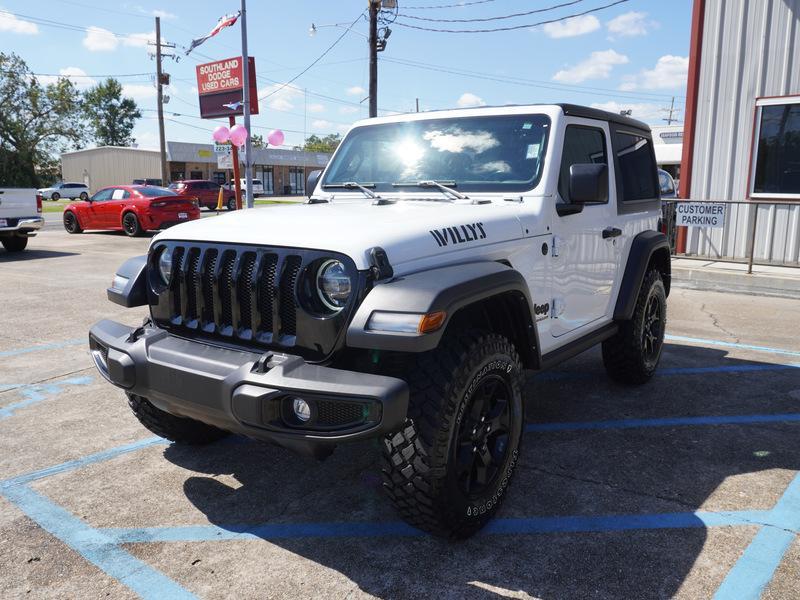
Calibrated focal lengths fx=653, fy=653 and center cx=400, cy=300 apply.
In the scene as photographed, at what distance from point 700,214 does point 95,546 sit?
11364mm

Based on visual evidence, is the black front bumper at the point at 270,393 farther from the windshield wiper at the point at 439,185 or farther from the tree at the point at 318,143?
the tree at the point at 318,143

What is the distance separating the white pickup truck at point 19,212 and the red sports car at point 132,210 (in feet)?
14.1

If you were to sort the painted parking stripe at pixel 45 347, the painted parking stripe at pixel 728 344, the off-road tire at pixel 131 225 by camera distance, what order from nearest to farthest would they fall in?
the painted parking stripe at pixel 45 347 < the painted parking stripe at pixel 728 344 < the off-road tire at pixel 131 225

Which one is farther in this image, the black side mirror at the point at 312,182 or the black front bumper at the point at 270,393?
the black side mirror at the point at 312,182

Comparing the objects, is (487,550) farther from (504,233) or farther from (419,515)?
(504,233)

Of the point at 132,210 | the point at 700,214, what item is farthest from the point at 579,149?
the point at 132,210

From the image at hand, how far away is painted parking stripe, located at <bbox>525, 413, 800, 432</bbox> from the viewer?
4.25 metres

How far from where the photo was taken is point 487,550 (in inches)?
112

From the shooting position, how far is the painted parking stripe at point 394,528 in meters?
2.98

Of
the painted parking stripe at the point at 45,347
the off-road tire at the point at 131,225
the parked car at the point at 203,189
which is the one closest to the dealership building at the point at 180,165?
the parked car at the point at 203,189

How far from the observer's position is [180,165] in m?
57.5

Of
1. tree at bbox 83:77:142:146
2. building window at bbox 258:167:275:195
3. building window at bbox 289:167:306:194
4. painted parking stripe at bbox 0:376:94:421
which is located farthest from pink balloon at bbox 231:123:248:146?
tree at bbox 83:77:142:146

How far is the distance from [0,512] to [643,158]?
4833 mm

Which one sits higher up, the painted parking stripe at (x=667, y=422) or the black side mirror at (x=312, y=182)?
the black side mirror at (x=312, y=182)
